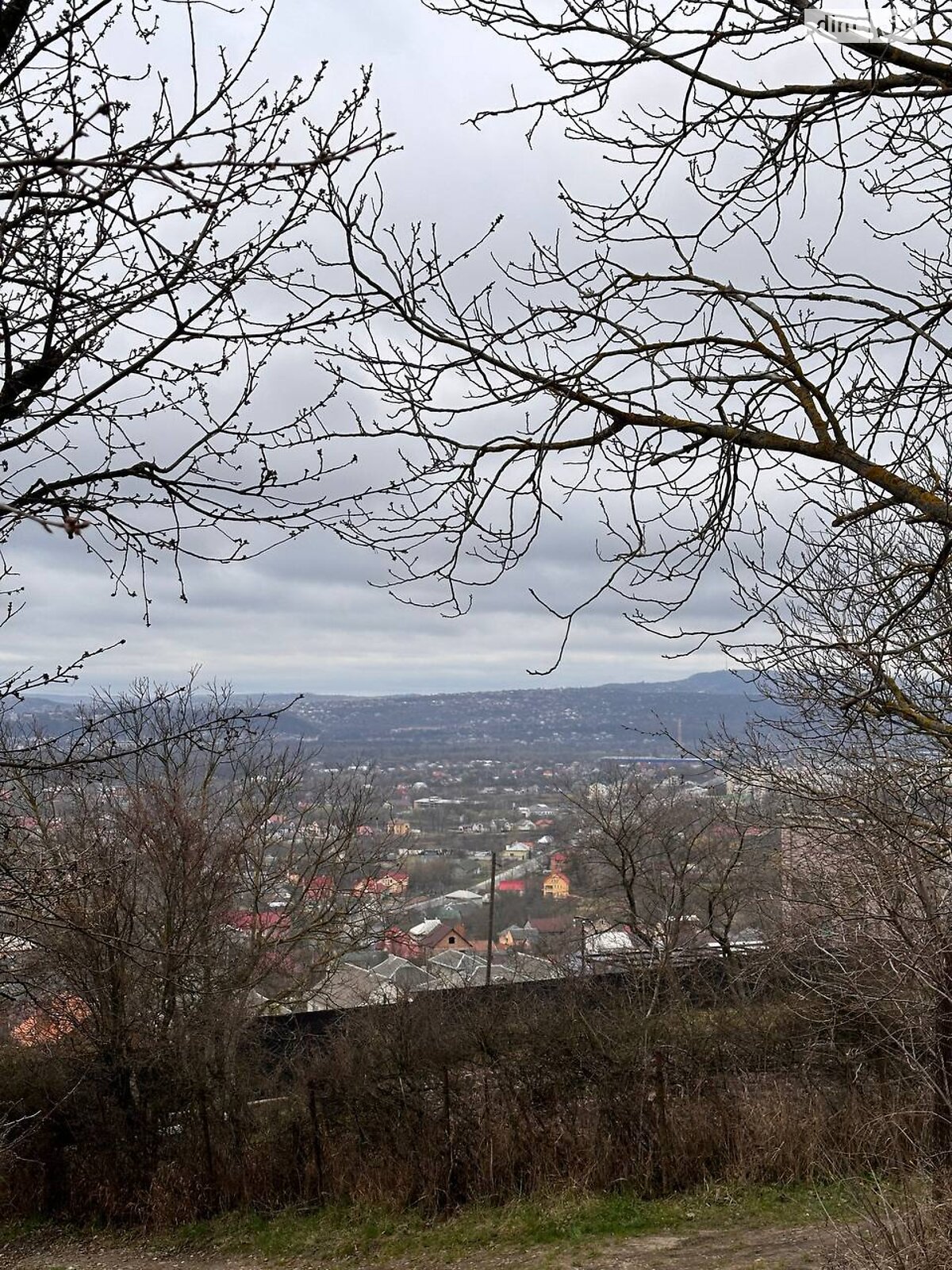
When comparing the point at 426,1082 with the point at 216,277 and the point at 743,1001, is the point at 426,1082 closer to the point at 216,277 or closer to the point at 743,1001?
the point at 743,1001

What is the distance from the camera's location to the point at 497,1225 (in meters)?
10.8

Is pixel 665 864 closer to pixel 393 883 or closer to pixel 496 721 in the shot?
pixel 393 883

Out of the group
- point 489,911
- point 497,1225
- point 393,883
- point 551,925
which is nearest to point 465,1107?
point 497,1225

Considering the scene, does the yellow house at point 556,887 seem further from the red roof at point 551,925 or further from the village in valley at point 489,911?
the red roof at point 551,925

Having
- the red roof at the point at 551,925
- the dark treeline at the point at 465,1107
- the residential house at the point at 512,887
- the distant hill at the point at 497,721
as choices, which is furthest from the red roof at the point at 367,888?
the distant hill at the point at 497,721

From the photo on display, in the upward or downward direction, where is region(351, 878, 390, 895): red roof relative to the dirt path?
upward

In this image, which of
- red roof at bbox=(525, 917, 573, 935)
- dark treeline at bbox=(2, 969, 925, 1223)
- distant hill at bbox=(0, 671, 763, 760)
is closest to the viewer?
dark treeline at bbox=(2, 969, 925, 1223)

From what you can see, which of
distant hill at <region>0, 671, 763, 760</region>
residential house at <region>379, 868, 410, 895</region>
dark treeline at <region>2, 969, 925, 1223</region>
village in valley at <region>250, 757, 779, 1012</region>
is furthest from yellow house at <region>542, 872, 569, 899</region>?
distant hill at <region>0, 671, 763, 760</region>

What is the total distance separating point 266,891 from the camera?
55.1ft

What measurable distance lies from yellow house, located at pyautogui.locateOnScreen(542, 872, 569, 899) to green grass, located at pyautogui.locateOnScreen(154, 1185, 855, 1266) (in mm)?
13733

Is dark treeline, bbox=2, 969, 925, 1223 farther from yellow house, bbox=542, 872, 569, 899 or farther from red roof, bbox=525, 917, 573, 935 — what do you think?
yellow house, bbox=542, 872, 569, 899

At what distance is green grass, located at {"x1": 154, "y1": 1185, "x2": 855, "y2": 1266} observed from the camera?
32.7ft

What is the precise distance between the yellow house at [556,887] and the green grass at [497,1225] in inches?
541

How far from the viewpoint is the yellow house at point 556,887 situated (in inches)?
1006
